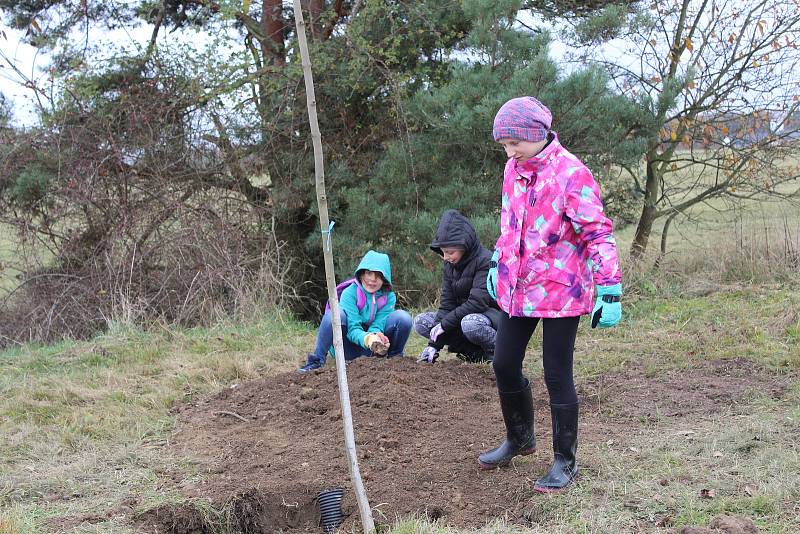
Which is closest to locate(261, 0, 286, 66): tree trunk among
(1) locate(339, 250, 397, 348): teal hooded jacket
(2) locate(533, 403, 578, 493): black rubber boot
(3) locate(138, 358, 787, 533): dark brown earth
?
(1) locate(339, 250, 397, 348): teal hooded jacket

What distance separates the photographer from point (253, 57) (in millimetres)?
9695

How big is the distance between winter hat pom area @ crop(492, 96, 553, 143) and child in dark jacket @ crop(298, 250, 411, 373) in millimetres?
2332

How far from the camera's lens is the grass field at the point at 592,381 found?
344 cm

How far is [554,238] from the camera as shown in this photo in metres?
3.52

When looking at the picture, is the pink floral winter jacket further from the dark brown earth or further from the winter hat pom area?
the dark brown earth

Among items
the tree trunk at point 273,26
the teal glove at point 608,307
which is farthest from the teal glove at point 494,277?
the tree trunk at point 273,26

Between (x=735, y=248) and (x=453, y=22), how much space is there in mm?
4045

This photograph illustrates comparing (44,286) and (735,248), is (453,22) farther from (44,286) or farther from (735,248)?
(44,286)

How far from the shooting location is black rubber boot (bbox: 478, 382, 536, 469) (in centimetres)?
386

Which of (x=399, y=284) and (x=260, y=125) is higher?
(x=260, y=125)

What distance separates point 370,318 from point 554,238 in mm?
2653

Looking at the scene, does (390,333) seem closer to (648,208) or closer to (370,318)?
(370,318)

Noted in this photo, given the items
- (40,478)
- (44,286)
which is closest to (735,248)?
(40,478)

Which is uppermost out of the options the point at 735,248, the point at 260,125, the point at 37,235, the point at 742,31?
the point at 742,31
